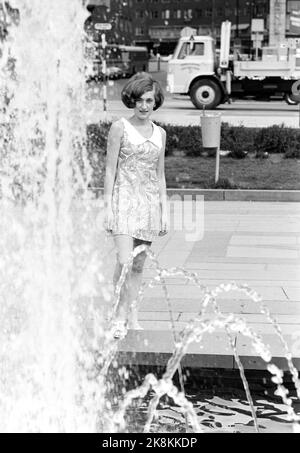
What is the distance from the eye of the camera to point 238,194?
1359 cm

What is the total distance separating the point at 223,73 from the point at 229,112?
2312mm

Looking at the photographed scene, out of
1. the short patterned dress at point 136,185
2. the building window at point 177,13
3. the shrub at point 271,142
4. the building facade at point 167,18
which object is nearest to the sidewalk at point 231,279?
the short patterned dress at point 136,185

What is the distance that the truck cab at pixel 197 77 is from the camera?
104ft

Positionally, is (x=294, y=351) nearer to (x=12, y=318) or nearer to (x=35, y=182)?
(x=12, y=318)

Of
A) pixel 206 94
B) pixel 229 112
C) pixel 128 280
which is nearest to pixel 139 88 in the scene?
pixel 128 280

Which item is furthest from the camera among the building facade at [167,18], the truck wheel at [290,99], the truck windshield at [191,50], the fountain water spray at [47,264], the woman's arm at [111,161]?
the building facade at [167,18]

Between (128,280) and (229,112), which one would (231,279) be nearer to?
(128,280)

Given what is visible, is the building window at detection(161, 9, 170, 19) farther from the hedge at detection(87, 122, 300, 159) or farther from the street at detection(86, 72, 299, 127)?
the hedge at detection(87, 122, 300, 159)

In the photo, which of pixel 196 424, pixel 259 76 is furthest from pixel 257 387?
pixel 259 76

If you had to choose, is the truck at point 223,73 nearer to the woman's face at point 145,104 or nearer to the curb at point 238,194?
the curb at point 238,194

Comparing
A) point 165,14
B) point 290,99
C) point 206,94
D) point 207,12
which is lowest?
point 206,94

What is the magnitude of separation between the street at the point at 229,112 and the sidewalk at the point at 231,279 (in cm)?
1192
